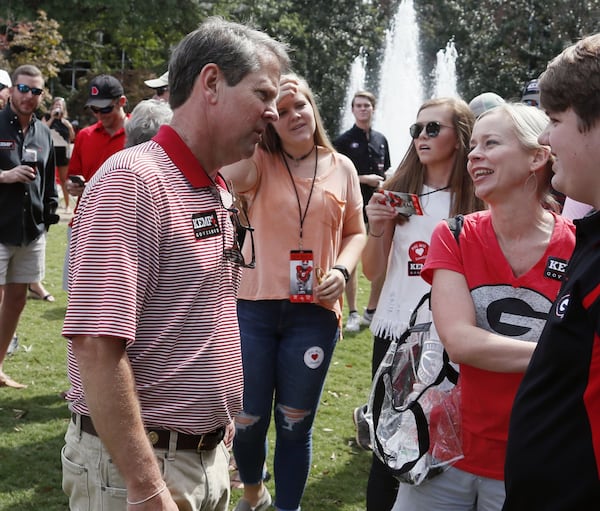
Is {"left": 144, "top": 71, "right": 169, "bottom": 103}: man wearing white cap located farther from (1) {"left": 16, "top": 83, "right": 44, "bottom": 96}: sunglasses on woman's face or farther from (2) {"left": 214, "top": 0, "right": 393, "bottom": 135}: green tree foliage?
(2) {"left": 214, "top": 0, "right": 393, "bottom": 135}: green tree foliage

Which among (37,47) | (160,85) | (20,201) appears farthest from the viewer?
(37,47)

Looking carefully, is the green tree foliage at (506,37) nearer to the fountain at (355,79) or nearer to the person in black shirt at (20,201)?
the fountain at (355,79)

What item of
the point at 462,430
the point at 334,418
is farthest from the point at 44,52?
the point at 462,430

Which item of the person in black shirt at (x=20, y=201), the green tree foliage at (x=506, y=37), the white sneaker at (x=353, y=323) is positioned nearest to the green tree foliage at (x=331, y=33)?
the green tree foliage at (x=506, y=37)

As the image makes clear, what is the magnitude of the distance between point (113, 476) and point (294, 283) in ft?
5.97

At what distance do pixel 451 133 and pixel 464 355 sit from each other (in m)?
1.66

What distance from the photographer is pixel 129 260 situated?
1962 mm

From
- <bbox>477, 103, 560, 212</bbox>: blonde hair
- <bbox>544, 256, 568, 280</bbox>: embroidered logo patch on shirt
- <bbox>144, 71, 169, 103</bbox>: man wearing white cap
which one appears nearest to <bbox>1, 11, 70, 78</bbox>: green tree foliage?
<bbox>144, 71, 169, 103</bbox>: man wearing white cap

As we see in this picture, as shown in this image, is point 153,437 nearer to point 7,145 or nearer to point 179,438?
point 179,438

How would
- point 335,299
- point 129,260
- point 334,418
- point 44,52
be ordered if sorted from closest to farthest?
point 129,260
point 335,299
point 334,418
point 44,52

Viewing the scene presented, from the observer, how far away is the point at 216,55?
2225mm

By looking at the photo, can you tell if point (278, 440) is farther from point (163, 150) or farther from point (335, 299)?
point (163, 150)

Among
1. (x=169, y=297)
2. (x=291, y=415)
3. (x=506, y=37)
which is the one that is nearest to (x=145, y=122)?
(x=291, y=415)

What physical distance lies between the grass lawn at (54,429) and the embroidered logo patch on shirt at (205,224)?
2.75 m
